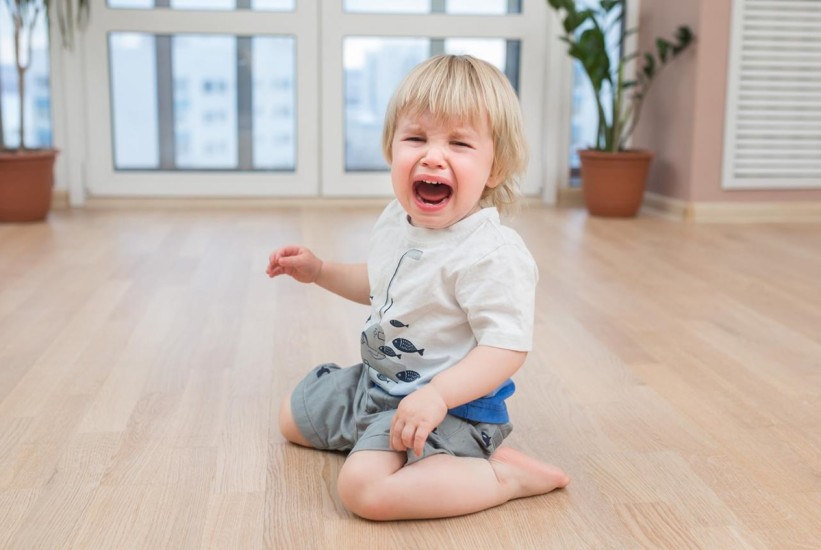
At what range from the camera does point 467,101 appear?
1.14 metres

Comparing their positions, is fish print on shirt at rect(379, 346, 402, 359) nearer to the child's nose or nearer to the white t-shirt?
the white t-shirt

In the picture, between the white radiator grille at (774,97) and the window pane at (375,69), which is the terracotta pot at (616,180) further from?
the window pane at (375,69)

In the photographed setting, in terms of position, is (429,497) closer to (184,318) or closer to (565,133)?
(184,318)

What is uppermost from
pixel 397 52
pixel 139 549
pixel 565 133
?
pixel 397 52

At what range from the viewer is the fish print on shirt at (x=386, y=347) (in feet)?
3.98

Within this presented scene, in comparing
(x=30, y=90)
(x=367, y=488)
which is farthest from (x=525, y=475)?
(x=30, y=90)

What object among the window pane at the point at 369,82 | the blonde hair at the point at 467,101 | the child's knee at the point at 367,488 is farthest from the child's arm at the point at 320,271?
the window pane at the point at 369,82

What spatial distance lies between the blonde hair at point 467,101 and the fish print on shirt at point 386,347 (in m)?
0.16

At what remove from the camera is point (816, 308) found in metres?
2.19

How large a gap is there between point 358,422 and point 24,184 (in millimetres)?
2466

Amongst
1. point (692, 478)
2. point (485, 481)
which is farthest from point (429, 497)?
point (692, 478)

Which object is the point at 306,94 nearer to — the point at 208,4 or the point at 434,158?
the point at 208,4

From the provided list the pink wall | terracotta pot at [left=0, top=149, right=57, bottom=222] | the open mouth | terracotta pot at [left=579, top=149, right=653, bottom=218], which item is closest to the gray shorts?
the open mouth

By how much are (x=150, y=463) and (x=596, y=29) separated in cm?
277
